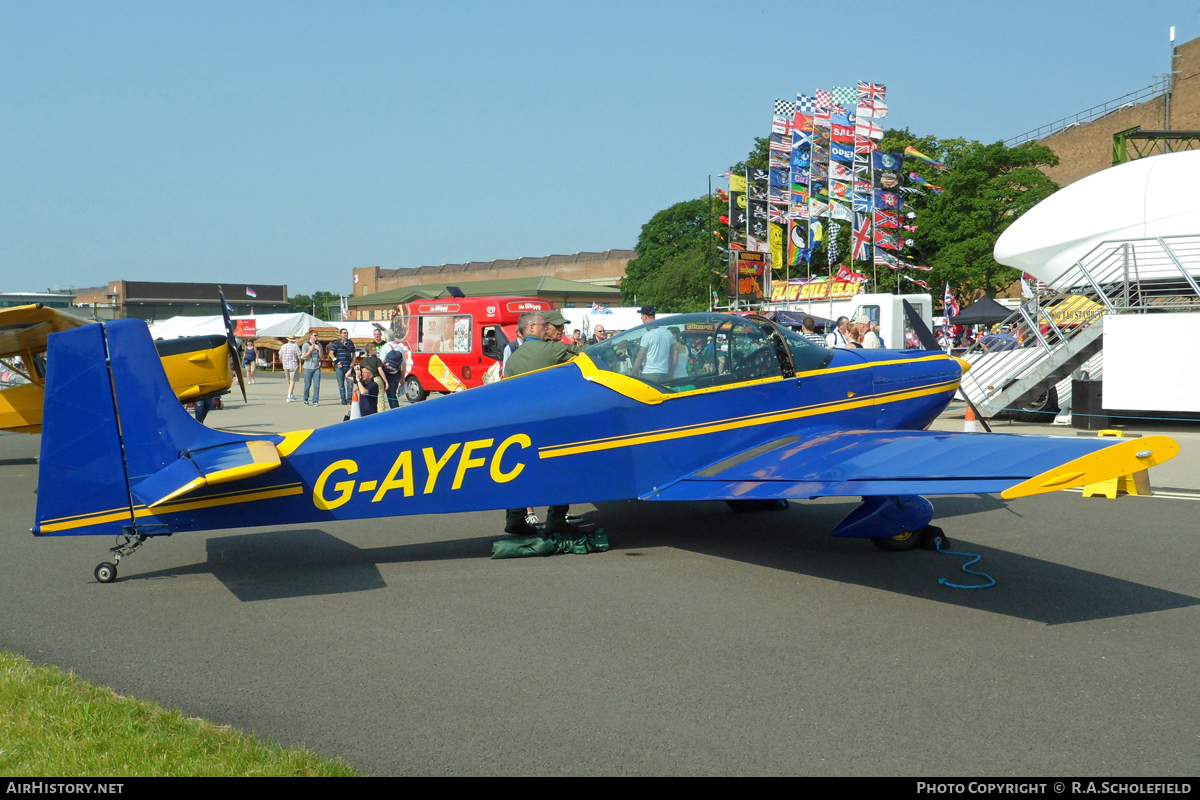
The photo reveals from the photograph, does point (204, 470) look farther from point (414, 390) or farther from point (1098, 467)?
point (414, 390)

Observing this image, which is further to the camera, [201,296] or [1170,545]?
[201,296]

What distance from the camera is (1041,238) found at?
1975 centimetres

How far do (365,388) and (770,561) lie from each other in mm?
8612

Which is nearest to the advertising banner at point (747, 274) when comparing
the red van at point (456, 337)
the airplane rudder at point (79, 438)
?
the red van at point (456, 337)

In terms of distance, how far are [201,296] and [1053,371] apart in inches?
5113

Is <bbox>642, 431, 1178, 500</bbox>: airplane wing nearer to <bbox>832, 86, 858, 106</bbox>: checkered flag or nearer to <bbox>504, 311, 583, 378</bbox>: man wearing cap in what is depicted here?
<bbox>504, 311, 583, 378</bbox>: man wearing cap

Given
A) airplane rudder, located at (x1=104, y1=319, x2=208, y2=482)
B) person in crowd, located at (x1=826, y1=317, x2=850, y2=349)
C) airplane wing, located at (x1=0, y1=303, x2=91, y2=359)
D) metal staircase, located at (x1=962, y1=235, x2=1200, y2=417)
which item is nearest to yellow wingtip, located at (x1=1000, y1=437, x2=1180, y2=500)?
airplane rudder, located at (x1=104, y1=319, x2=208, y2=482)

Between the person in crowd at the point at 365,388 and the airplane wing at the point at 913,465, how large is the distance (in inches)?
314

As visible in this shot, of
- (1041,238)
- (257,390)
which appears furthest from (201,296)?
(1041,238)

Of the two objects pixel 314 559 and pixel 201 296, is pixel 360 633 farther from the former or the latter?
pixel 201 296

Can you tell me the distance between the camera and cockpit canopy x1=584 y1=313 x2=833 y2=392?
6.73 metres

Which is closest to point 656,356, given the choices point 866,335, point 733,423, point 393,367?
point 733,423

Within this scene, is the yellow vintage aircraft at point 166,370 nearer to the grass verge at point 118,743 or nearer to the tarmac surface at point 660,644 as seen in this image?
the tarmac surface at point 660,644

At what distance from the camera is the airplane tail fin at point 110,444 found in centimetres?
539
